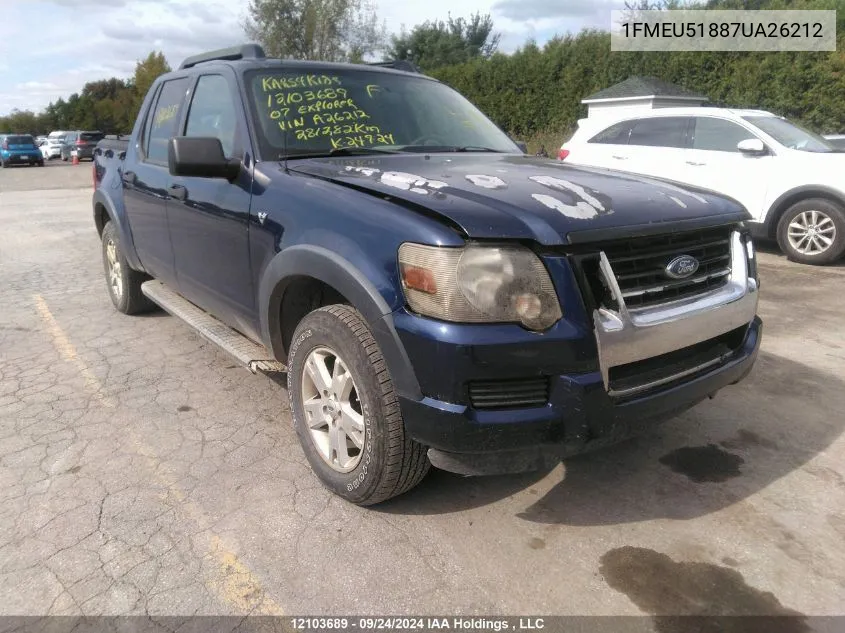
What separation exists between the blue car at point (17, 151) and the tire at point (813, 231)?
3511cm

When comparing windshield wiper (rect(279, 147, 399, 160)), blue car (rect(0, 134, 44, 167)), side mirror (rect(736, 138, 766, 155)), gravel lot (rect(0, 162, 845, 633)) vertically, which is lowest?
gravel lot (rect(0, 162, 845, 633))

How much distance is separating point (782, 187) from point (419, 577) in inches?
282

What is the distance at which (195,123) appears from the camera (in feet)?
12.8

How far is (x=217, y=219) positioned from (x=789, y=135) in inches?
290

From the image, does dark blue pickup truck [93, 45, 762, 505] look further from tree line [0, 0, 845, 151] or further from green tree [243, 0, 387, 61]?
green tree [243, 0, 387, 61]

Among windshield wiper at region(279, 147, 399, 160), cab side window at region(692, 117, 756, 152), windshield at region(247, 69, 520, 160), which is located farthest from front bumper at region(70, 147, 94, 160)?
windshield wiper at region(279, 147, 399, 160)

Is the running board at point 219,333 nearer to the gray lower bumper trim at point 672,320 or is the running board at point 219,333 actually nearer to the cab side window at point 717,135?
the gray lower bumper trim at point 672,320

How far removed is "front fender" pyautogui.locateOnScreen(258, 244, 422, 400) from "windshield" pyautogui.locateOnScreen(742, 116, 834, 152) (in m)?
7.11

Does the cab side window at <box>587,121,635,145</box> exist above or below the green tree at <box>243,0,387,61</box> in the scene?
below

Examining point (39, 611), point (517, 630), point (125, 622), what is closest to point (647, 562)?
point (517, 630)

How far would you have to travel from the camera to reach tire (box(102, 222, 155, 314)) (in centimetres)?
524

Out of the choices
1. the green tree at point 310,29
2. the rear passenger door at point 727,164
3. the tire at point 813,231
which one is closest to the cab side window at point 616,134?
the rear passenger door at point 727,164

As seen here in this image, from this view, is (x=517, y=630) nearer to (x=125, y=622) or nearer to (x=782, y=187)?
(x=125, y=622)

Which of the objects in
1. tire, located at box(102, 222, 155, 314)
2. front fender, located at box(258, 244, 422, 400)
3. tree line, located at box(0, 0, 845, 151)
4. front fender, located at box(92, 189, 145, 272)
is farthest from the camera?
tree line, located at box(0, 0, 845, 151)
